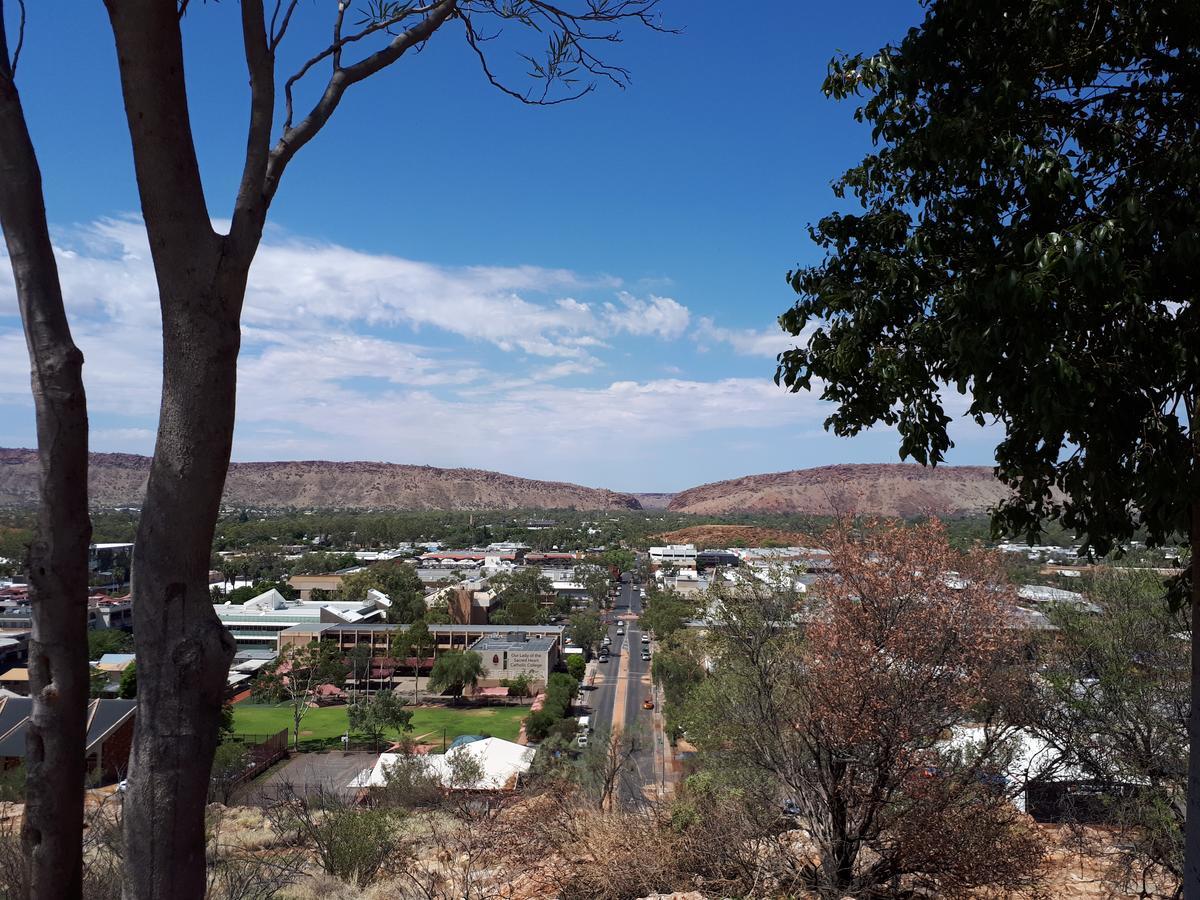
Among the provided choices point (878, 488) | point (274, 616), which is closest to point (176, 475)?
point (274, 616)

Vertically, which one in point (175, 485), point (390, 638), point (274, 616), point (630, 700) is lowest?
point (630, 700)

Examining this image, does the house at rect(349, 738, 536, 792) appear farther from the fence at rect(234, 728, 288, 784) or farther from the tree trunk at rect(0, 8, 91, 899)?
the tree trunk at rect(0, 8, 91, 899)

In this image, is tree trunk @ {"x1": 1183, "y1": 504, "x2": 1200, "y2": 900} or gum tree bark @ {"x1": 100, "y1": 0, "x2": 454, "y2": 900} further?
tree trunk @ {"x1": 1183, "y1": 504, "x2": 1200, "y2": 900}

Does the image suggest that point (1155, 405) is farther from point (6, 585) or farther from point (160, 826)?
point (6, 585)

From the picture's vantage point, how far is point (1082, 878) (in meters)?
9.76

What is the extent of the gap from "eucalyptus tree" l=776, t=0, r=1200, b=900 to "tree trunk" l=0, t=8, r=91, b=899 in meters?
3.57

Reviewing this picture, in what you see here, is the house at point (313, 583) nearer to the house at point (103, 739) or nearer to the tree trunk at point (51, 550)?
the house at point (103, 739)

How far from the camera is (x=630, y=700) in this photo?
3325 cm

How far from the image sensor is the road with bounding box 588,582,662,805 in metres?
22.9

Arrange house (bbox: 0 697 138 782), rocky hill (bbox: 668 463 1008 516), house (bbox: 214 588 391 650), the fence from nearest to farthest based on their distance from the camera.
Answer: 1. house (bbox: 0 697 138 782)
2. the fence
3. house (bbox: 214 588 391 650)
4. rocky hill (bbox: 668 463 1008 516)

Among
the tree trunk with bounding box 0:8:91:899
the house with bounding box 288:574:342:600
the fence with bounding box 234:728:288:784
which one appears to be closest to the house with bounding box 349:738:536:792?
the fence with bounding box 234:728:288:784

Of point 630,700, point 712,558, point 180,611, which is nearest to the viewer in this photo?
point 180,611

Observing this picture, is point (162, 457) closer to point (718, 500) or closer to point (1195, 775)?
point (1195, 775)

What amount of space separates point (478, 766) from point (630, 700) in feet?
57.8
